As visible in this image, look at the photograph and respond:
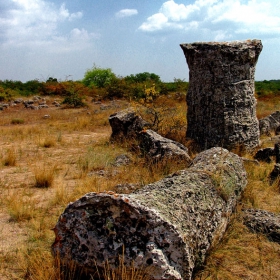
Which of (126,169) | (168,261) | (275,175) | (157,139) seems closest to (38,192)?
(126,169)

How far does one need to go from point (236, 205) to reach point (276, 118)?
770cm

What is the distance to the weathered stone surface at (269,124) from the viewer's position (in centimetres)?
1130

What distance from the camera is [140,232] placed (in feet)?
9.97

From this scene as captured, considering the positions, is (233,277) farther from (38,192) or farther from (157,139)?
(157,139)

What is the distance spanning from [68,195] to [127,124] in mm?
4787

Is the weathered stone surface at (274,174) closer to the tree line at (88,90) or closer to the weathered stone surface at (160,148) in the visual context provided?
the weathered stone surface at (160,148)

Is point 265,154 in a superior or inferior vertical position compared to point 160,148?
inferior

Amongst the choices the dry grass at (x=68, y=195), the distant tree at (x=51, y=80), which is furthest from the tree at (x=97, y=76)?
the dry grass at (x=68, y=195)

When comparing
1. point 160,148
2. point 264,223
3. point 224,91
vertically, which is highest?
point 224,91

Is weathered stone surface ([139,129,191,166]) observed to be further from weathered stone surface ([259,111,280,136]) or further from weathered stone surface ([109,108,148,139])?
weathered stone surface ([259,111,280,136])

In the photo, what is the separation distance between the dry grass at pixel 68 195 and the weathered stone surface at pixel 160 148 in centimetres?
24

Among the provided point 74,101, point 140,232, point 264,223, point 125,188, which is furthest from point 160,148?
point 74,101

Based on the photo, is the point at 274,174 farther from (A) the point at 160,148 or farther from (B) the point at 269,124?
(B) the point at 269,124

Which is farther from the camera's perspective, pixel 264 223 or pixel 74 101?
pixel 74 101
